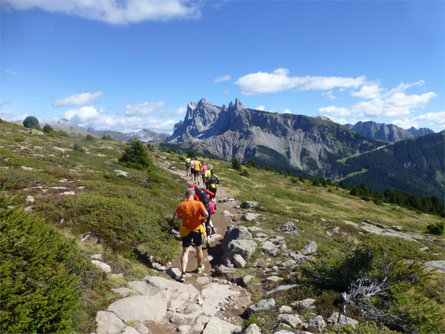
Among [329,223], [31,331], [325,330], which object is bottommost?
[329,223]

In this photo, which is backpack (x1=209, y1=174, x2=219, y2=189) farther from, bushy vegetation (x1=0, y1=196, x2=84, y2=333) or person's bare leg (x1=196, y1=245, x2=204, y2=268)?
bushy vegetation (x1=0, y1=196, x2=84, y2=333)

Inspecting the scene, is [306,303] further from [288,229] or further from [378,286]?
[288,229]

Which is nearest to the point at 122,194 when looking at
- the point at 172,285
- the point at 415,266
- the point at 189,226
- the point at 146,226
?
the point at 146,226

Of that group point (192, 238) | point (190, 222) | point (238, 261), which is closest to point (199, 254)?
point (192, 238)

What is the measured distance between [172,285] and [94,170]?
1879 centimetres

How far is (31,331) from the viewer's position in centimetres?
397

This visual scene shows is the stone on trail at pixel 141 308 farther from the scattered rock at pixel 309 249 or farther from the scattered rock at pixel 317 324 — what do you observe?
the scattered rock at pixel 309 249

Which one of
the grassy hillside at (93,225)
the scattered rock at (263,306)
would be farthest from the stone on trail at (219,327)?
the grassy hillside at (93,225)

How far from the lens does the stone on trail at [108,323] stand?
5.31 meters

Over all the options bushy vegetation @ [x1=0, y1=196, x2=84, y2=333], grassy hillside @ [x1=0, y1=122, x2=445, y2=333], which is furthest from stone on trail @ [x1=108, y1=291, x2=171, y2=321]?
bushy vegetation @ [x1=0, y1=196, x2=84, y2=333]

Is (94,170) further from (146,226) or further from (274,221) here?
(274,221)

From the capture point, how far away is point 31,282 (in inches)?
175

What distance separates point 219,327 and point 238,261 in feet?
14.0

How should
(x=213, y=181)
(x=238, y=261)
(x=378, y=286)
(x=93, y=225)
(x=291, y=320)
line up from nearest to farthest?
(x=291, y=320) < (x=378, y=286) < (x=93, y=225) < (x=238, y=261) < (x=213, y=181)
